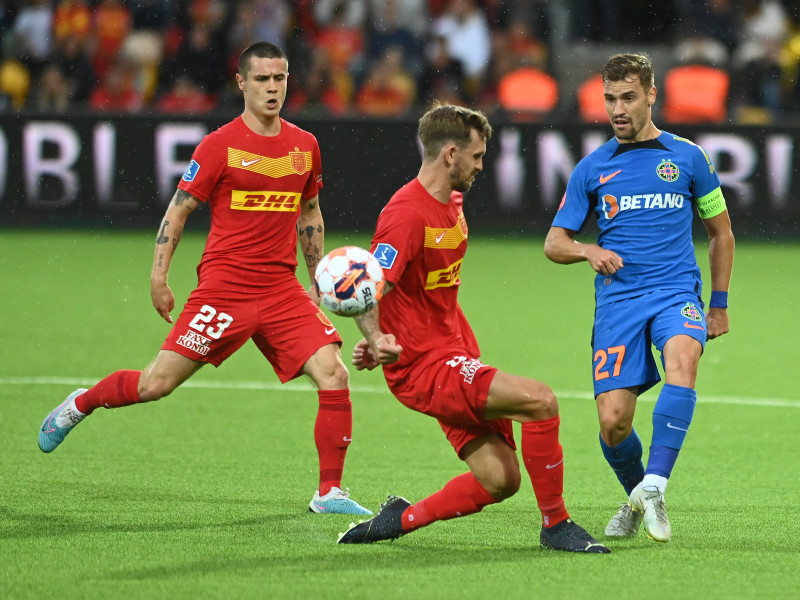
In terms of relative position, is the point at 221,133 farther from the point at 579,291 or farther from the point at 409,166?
the point at 409,166

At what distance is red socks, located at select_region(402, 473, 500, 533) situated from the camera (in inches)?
221

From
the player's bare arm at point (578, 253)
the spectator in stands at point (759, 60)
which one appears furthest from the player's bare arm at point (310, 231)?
the spectator in stands at point (759, 60)

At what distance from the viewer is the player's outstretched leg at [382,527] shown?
5.73 meters

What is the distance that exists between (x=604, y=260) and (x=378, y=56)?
14.0 m

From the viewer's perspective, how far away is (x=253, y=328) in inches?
264

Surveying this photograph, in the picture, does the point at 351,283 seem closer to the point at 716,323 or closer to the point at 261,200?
the point at 261,200

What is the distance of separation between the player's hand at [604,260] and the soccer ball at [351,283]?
1138 mm

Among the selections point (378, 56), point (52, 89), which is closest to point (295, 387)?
point (52, 89)

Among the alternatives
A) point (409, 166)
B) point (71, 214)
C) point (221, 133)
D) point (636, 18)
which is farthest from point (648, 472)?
point (636, 18)

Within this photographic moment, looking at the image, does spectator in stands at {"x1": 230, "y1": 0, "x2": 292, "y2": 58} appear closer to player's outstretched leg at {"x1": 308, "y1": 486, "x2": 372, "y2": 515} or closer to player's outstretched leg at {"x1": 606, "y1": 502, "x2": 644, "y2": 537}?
player's outstretched leg at {"x1": 308, "y1": 486, "x2": 372, "y2": 515}

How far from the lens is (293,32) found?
792 inches

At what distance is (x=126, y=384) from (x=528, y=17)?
49.1 ft

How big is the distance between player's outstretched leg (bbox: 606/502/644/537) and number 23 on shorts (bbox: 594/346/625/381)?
0.58 meters

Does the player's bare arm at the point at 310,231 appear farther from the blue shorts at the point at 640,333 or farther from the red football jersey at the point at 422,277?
the blue shorts at the point at 640,333
